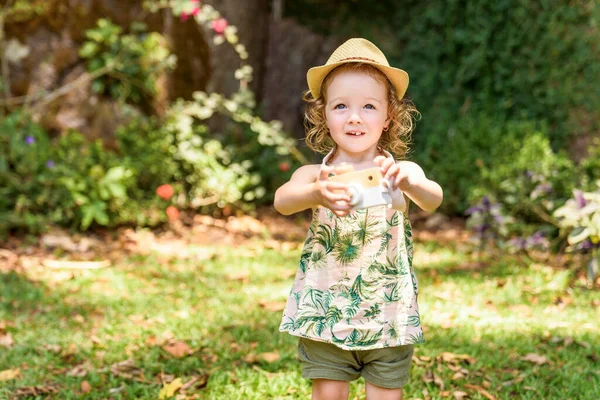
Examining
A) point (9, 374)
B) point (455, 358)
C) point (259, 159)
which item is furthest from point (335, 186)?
point (259, 159)

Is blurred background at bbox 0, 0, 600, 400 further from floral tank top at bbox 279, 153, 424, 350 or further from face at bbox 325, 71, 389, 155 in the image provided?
face at bbox 325, 71, 389, 155

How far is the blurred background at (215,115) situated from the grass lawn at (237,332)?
76cm

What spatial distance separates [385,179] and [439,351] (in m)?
1.60

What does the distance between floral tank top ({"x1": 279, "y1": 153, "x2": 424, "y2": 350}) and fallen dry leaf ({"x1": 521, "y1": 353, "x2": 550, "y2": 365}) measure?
1.22m

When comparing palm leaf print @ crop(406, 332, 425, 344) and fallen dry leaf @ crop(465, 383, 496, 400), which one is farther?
fallen dry leaf @ crop(465, 383, 496, 400)

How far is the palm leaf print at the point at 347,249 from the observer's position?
2186 millimetres

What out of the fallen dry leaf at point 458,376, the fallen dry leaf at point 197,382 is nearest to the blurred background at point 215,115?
the fallen dry leaf at point 458,376

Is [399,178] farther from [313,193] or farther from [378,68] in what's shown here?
[378,68]

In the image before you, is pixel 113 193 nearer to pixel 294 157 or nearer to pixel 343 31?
pixel 294 157

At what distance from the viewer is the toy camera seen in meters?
1.92

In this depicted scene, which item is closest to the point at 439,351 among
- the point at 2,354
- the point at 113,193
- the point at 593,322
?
the point at 593,322

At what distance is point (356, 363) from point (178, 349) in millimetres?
1309

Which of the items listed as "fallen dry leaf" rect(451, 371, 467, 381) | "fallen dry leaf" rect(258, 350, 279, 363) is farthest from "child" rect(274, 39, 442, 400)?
"fallen dry leaf" rect(258, 350, 279, 363)

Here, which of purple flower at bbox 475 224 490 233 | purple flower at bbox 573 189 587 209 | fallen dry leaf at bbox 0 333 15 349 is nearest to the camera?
fallen dry leaf at bbox 0 333 15 349
